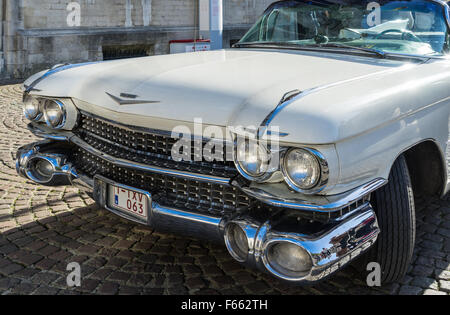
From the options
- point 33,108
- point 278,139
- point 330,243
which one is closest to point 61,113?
point 33,108

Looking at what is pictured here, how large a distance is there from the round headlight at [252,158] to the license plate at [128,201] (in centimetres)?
67

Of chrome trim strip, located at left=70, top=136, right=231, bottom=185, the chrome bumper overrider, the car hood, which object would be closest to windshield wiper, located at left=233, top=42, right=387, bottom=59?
the car hood

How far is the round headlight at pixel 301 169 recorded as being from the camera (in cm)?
241

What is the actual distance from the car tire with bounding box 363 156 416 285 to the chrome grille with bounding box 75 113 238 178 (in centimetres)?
83

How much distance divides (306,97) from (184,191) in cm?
85

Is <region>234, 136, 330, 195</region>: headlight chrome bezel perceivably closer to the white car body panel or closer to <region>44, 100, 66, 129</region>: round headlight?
the white car body panel

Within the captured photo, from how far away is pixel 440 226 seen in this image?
4.00 m

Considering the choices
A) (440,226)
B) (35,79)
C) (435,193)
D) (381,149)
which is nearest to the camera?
(381,149)

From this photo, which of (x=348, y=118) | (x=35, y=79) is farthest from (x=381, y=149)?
(x=35, y=79)

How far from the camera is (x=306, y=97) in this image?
2596 mm
